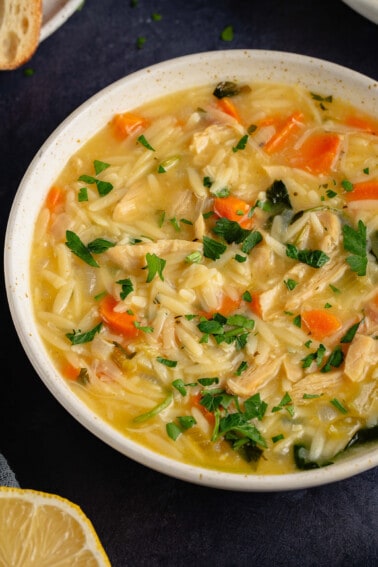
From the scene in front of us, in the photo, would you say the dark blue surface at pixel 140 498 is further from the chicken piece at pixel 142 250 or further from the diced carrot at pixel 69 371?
the chicken piece at pixel 142 250

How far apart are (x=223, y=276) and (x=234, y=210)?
45 cm

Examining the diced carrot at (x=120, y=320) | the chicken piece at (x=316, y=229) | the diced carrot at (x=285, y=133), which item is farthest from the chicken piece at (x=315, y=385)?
the diced carrot at (x=285, y=133)

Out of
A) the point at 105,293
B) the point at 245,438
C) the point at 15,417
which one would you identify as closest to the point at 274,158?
the point at 105,293

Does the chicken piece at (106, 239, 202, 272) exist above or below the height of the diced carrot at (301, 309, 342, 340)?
above

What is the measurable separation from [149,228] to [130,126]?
2.76ft

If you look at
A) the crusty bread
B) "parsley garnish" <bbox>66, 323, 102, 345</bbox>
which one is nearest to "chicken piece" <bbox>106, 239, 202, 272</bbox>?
"parsley garnish" <bbox>66, 323, 102, 345</bbox>

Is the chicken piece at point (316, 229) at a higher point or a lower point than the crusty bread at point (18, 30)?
lower

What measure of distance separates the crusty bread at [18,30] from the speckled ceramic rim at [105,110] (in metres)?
0.89

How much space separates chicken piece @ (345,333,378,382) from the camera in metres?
5.31

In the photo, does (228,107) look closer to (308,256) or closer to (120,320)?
(308,256)

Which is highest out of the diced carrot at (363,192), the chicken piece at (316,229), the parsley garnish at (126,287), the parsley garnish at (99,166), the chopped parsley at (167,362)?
the diced carrot at (363,192)

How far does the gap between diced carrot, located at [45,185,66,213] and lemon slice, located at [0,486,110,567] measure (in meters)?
1.89

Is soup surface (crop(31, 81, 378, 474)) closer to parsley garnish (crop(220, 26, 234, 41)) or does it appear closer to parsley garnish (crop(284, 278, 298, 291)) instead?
parsley garnish (crop(284, 278, 298, 291))

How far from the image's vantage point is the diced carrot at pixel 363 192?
5855mm
